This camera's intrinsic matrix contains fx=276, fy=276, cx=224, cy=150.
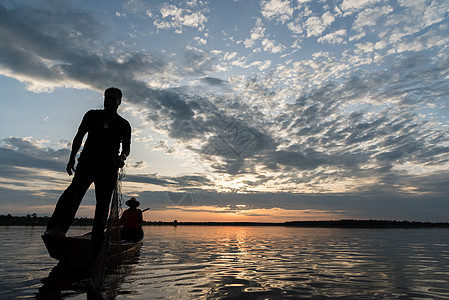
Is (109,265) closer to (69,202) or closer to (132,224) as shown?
(69,202)

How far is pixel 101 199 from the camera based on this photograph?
594cm

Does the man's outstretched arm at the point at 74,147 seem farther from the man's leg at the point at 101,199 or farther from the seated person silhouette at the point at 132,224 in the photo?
the seated person silhouette at the point at 132,224

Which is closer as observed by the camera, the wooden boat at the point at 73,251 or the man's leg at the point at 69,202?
the man's leg at the point at 69,202

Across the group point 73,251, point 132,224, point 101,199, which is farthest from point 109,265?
point 132,224

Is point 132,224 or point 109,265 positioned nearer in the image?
point 109,265

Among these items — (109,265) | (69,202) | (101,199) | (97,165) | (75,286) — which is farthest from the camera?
(109,265)

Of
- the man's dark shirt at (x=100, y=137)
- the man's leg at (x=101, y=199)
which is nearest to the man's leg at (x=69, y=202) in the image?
the man's leg at (x=101, y=199)

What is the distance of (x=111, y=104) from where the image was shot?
6.24m

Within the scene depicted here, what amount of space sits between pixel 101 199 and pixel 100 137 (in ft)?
4.37

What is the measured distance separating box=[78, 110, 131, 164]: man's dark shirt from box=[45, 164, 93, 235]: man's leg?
1.21ft

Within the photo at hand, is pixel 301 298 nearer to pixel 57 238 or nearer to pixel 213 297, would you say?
pixel 213 297

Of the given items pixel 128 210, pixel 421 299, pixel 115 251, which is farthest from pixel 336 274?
pixel 128 210

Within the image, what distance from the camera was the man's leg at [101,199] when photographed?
5.91 metres

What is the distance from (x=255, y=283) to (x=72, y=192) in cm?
515
